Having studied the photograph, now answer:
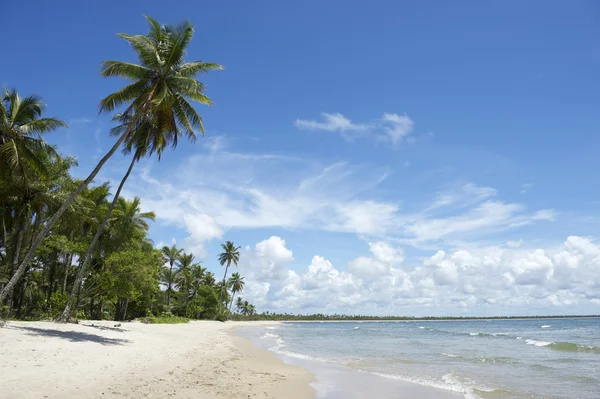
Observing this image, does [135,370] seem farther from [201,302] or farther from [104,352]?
[201,302]

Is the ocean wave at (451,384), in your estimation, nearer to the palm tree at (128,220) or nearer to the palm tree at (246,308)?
the palm tree at (128,220)

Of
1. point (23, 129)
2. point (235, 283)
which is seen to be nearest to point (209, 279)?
point (235, 283)

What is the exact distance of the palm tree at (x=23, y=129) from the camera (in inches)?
661

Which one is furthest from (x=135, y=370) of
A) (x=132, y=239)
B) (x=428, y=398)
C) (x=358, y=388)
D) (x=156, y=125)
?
(x=132, y=239)

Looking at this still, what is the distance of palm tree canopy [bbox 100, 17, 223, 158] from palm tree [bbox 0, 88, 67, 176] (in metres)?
4.21

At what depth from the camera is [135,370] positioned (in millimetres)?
9664

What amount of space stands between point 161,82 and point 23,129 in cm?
707

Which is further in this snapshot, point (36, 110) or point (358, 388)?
point (36, 110)

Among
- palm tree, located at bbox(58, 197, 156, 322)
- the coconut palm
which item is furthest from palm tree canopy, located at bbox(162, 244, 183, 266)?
the coconut palm

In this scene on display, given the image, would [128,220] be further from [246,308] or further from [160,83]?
[246,308]

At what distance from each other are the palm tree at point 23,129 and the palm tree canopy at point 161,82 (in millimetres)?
4209

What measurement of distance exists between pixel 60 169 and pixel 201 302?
149 ft

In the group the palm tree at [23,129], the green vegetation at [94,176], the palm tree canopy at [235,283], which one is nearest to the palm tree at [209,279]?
the palm tree canopy at [235,283]

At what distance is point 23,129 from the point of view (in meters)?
17.1
